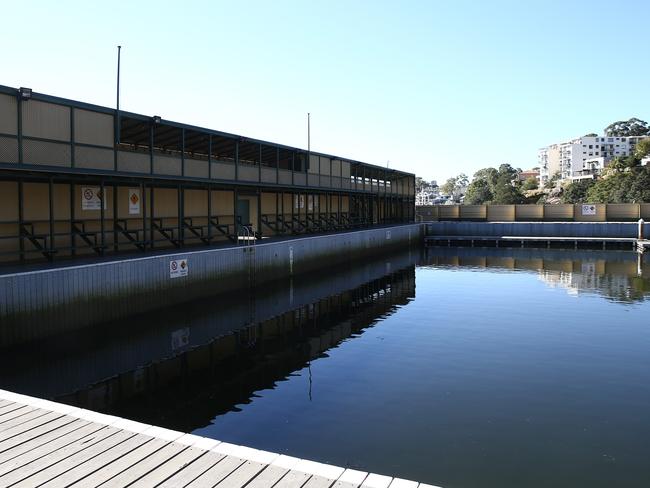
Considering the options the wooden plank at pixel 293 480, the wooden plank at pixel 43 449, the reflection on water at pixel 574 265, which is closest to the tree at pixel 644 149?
the reflection on water at pixel 574 265

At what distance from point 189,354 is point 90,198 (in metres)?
9.58

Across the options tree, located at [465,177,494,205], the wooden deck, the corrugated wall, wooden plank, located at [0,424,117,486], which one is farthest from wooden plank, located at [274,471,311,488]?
tree, located at [465,177,494,205]

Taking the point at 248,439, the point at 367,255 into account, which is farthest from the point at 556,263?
the point at 248,439

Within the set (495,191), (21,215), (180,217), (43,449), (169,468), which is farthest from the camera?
(495,191)

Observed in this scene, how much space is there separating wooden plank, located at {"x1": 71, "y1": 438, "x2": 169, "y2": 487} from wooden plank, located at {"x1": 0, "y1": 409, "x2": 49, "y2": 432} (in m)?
1.56

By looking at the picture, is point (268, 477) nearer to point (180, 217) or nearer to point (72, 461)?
point (72, 461)

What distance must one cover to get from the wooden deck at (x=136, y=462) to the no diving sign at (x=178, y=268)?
13.1 m

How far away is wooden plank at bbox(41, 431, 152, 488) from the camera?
5376mm

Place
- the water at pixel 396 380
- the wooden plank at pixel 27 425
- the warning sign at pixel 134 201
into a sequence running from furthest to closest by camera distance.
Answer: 1. the warning sign at pixel 134 201
2. the water at pixel 396 380
3. the wooden plank at pixel 27 425

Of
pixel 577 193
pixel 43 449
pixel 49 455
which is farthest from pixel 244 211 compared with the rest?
pixel 577 193

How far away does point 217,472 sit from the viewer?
5.53 metres

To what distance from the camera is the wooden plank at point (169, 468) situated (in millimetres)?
5322

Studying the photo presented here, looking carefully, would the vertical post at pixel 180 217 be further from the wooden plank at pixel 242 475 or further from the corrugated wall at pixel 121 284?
the wooden plank at pixel 242 475

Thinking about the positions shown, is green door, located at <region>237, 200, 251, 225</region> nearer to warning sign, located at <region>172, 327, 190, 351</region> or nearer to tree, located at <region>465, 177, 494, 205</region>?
warning sign, located at <region>172, 327, 190, 351</region>
